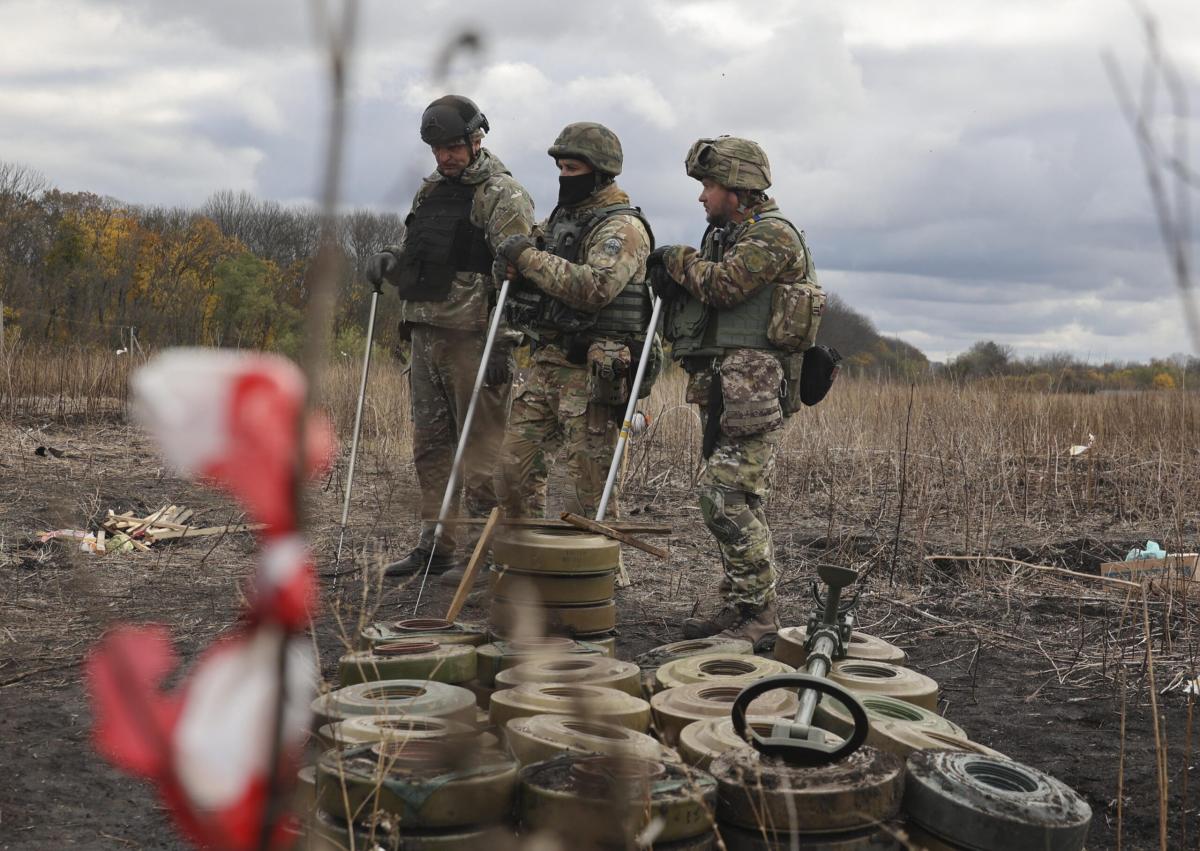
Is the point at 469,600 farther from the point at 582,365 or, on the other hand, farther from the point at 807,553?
the point at 807,553

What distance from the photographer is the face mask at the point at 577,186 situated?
18.4ft

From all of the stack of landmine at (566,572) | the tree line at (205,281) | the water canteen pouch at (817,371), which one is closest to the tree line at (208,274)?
the tree line at (205,281)

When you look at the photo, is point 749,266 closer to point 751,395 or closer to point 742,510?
point 751,395

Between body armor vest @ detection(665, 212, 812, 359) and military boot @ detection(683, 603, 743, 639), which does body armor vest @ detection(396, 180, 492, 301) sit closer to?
body armor vest @ detection(665, 212, 812, 359)

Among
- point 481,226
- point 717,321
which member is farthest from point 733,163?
point 481,226

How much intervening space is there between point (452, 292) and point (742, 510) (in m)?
2.24

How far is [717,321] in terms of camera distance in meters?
4.77

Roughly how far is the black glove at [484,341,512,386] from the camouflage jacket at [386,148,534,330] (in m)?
0.16

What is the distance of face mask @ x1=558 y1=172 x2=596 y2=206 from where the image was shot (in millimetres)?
5602

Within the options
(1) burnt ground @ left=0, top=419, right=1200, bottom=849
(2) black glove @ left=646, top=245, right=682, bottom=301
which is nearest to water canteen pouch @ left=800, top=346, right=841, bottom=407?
(2) black glove @ left=646, top=245, right=682, bottom=301

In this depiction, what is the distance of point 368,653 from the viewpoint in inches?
125

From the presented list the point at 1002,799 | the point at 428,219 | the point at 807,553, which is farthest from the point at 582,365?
the point at 1002,799

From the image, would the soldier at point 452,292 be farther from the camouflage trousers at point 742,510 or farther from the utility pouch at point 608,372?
the camouflage trousers at point 742,510

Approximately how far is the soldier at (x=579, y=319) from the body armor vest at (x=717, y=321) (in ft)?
1.63
